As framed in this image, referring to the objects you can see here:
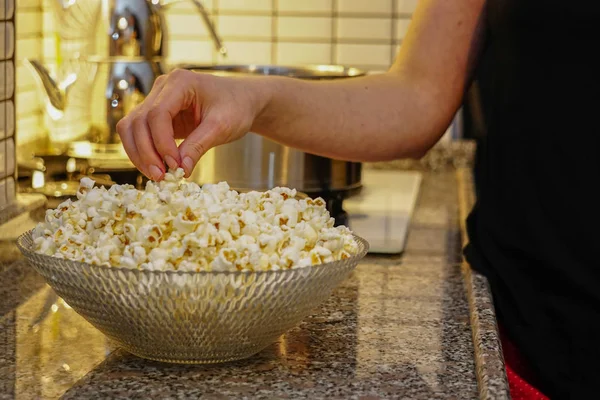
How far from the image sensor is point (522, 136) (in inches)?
48.1

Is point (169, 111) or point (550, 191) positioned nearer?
point (169, 111)

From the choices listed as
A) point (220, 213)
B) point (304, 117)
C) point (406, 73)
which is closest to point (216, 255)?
point (220, 213)

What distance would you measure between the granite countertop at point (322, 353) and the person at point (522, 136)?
→ 0.25 feet

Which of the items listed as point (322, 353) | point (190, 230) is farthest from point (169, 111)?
point (322, 353)

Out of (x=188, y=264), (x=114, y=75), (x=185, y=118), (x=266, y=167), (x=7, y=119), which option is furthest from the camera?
(x=114, y=75)

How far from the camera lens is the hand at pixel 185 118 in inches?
38.1

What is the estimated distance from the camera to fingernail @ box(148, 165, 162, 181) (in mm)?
959

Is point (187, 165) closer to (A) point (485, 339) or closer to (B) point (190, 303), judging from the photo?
(B) point (190, 303)

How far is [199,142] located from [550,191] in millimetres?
452

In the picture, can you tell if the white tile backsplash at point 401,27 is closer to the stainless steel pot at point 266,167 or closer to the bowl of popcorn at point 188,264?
the stainless steel pot at point 266,167

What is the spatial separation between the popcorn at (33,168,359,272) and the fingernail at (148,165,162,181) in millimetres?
24

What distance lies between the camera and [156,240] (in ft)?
2.77

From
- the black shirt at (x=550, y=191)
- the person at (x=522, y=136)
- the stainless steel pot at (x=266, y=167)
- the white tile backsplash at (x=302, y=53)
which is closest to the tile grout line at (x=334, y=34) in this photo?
the white tile backsplash at (x=302, y=53)

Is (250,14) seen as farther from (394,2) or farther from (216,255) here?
(216,255)
